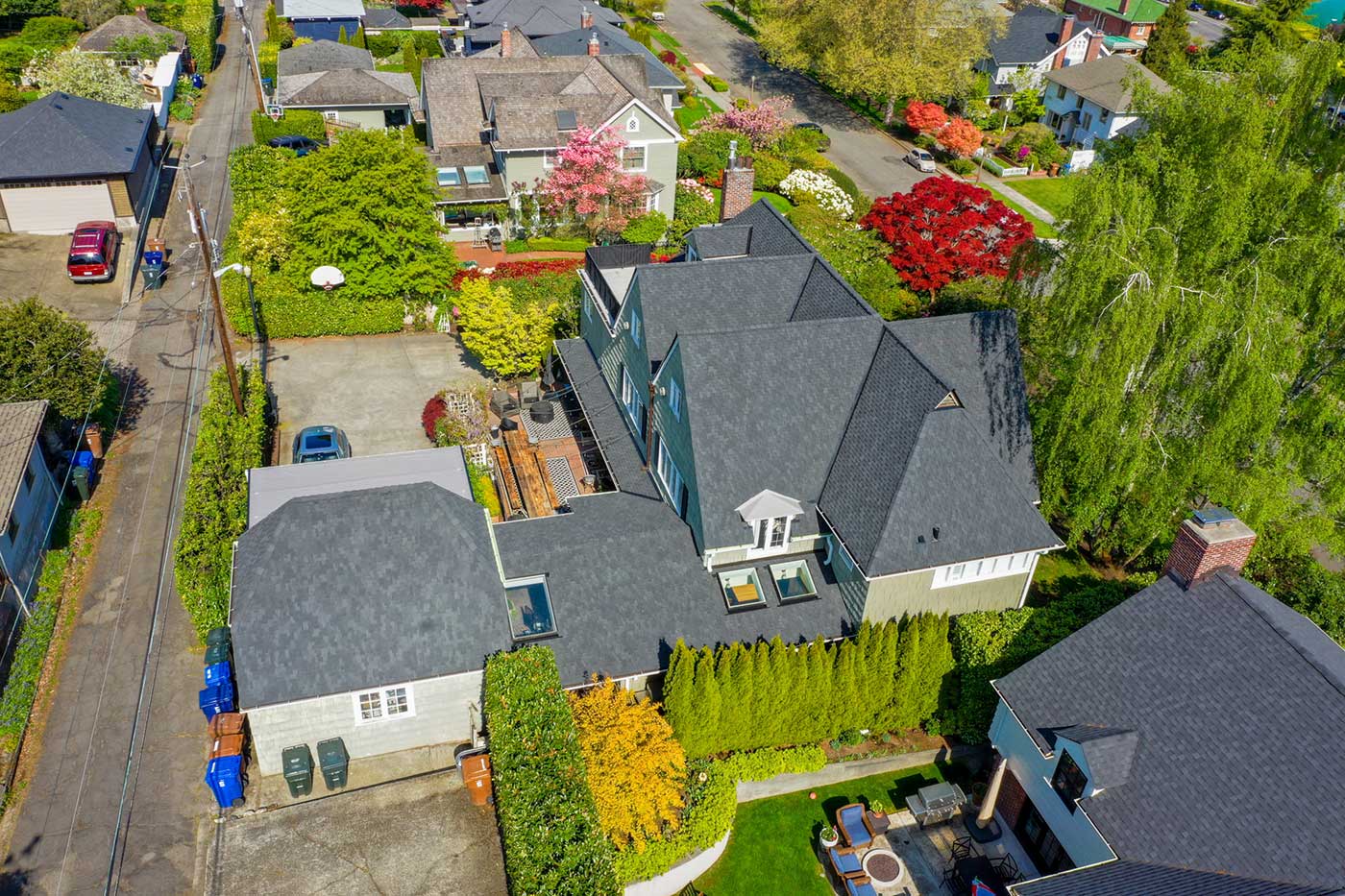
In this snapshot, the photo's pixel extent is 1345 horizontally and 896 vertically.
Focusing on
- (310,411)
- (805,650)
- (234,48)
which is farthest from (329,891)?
(234,48)

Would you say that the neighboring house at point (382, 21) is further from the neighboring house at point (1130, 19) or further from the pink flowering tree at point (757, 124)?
the neighboring house at point (1130, 19)

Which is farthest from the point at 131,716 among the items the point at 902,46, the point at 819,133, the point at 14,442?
the point at 902,46

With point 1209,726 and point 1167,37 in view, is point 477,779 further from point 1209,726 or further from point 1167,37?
point 1167,37

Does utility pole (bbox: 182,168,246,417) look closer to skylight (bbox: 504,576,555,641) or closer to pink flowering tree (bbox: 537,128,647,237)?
skylight (bbox: 504,576,555,641)

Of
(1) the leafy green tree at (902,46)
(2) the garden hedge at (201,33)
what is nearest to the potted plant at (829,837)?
(1) the leafy green tree at (902,46)

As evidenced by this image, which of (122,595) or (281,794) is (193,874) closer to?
(281,794)

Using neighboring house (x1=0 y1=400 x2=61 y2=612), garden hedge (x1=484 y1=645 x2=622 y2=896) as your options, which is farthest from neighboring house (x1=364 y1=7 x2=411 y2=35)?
garden hedge (x1=484 y1=645 x2=622 y2=896)
